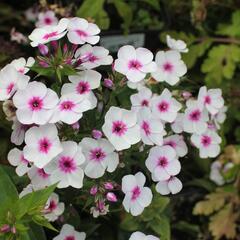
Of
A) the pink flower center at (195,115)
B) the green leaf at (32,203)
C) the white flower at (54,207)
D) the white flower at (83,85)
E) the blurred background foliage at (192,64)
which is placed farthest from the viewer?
the blurred background foliage at (192,64)

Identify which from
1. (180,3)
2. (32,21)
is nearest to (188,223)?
(180,3)

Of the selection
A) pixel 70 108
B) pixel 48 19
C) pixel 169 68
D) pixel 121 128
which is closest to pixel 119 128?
pixel 121 128

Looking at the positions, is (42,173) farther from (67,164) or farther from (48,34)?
(48,34)

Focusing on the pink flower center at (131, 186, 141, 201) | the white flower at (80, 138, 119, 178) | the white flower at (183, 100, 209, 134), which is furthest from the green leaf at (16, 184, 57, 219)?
the white flower at (183, 100, 209, 134)

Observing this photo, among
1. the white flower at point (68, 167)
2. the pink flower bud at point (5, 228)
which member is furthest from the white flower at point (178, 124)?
the pink flower bud at point (5, 228)

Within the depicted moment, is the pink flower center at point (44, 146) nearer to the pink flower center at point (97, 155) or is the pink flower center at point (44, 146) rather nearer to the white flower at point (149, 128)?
the pink flower center at point (97, 155)

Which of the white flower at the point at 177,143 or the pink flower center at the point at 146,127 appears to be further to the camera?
the white flower at the point at 177,143

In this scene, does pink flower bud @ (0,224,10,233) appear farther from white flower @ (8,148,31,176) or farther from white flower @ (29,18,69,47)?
white flower @ (29,18,69,47)
